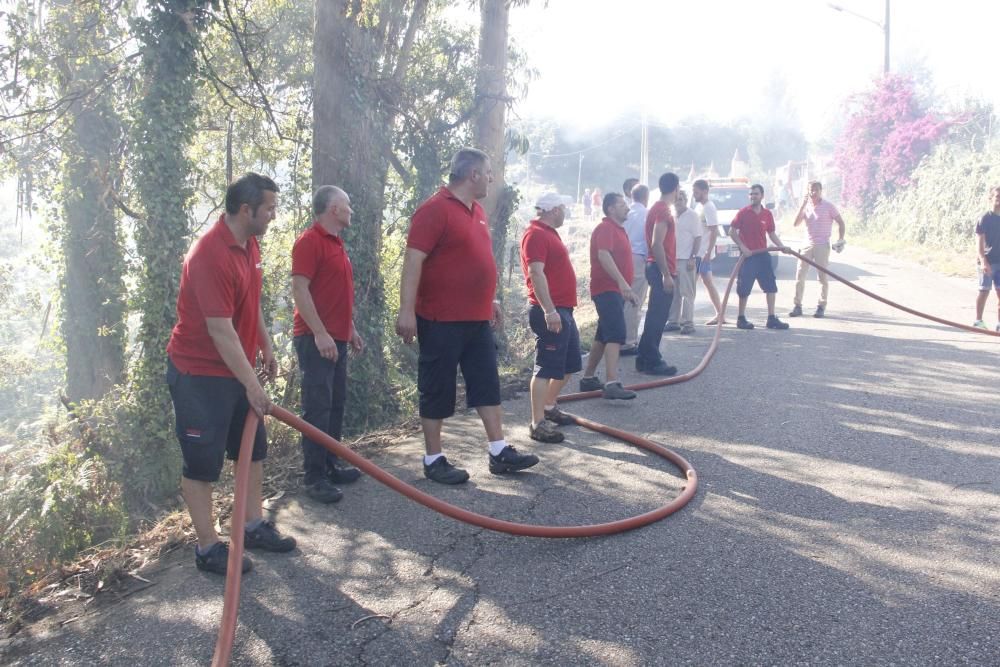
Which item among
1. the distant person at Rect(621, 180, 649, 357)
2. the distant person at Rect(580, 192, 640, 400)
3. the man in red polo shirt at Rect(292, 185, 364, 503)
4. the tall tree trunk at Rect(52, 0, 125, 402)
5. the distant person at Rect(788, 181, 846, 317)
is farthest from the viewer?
the distant person at Rect(788, 181, 846, 317)

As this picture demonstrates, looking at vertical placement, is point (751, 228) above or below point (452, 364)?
above

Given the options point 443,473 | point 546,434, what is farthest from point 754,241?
point 443,473

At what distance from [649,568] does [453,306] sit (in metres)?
2.01

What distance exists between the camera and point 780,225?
3800cm

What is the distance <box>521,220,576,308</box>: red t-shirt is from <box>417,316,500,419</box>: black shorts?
0.89 metres

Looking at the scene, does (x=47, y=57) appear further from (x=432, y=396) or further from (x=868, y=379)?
(x=868, y=379)

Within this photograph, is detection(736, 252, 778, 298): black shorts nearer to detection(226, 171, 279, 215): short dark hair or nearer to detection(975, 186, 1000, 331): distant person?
detection(975, 186, 1000, 331): distant person

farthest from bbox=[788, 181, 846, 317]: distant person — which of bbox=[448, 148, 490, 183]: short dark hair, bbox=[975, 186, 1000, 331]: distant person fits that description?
bbox=[448, 148, 490, 183]: short dark hair

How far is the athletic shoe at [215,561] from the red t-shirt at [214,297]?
0.86 metres

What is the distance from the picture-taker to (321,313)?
492 centimetres

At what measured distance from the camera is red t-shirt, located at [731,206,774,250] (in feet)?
34.4

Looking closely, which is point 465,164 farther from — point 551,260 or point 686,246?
point 686,246

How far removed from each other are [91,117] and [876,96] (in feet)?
103

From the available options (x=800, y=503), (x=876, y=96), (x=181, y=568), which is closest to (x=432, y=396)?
(x=181, y=568)
